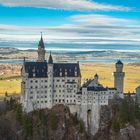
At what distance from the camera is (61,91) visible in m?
132

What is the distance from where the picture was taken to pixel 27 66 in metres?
130

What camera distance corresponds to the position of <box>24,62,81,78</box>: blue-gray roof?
425 feet

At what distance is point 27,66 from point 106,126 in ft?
105

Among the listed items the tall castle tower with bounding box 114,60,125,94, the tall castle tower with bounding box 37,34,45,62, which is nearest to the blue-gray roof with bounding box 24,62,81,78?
the tall castle tower with bounding box 37,34,45,62

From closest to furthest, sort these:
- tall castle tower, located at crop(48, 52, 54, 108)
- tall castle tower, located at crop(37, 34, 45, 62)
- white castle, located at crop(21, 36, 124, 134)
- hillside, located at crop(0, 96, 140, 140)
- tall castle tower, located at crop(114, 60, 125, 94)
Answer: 1. hillside, located at crop(0, 96, 140, 140)
2. white castle, located at crop(21, 36, 124, 134)
3. tall castle tower, located at crop(48, 52, 54, 108)
4. tall castle tower, located at crop(114, 60, 125, 94)
5. tall castle tower, located at crop(37, 34, 45, 62)

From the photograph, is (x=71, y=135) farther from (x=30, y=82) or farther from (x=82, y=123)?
(x=30, y=82)

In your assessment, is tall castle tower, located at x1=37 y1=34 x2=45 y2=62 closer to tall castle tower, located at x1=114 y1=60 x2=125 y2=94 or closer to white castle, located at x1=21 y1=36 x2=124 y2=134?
white castle, located at x1=21 y1=36 x2=124 y2=134

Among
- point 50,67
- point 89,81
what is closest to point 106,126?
point 89,81

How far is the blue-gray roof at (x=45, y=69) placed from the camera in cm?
12950

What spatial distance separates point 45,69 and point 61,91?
29.3 ft

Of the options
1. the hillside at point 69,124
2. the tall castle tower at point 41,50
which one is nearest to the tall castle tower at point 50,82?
the hillside at point 69,124

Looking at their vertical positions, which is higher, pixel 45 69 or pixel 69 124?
pixel 45 69

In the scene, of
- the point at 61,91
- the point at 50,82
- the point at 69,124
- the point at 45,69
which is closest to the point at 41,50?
the point at 45,69

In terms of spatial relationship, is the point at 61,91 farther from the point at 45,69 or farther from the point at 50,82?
the point at 45,69
